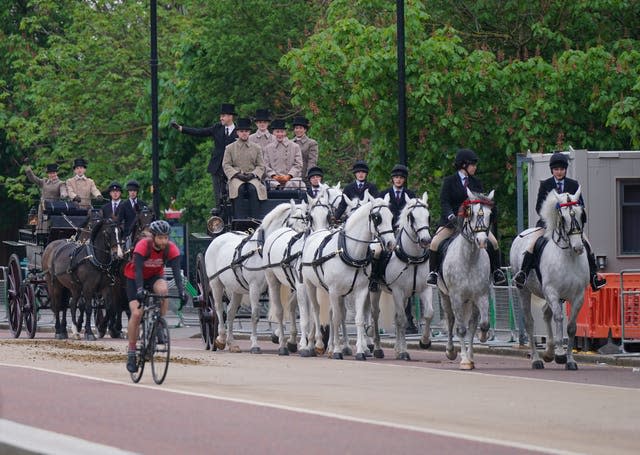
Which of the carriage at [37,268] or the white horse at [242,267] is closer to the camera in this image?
the white horse at [242,267]

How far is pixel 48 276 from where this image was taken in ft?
105

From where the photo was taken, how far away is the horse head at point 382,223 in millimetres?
23509

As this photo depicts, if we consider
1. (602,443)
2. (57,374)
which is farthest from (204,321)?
(602,443)

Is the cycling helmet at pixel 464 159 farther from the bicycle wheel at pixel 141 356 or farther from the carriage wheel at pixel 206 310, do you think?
the carriage wheel at pixel 206 310

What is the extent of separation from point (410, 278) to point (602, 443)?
11110mm

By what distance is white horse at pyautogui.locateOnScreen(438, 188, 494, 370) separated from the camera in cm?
2170

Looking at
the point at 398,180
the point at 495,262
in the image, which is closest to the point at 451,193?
the point at 495,262

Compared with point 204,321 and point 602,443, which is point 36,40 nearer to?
point 204,321

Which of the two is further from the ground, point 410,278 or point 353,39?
point 353,39

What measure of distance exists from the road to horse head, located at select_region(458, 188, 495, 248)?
1.67m

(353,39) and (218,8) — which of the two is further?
A: (218,8)

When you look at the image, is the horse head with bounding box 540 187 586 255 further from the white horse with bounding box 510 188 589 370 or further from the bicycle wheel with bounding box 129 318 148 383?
the bicycle wheel with bounding box 129 318 148 383

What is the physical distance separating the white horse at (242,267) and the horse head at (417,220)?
9.32ft

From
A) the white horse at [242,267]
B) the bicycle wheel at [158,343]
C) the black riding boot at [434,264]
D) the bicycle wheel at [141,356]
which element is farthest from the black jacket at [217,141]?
the bicycle wheel at [158,343]
